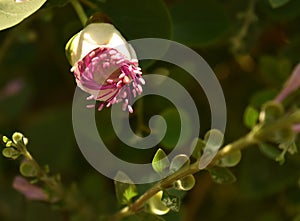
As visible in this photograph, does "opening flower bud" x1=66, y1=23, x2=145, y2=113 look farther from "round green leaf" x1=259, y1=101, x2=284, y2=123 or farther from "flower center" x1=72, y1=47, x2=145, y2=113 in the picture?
"round green leaf" x1=259, y1=101, x2=284, y2=123

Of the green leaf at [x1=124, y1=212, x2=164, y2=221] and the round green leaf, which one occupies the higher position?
the round green leaf

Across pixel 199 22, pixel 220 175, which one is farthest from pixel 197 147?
pixel 199 22

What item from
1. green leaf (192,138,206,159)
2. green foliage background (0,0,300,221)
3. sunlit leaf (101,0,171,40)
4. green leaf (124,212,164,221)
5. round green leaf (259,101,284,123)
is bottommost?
green foliage background (0,0,300,221)

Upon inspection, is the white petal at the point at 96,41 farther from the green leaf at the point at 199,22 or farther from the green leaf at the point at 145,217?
the green leaf at the point at 199,22

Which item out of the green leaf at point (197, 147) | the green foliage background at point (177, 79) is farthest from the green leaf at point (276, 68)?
the green leaf at point (197, 147)

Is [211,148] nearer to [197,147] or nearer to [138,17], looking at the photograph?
[197,147]

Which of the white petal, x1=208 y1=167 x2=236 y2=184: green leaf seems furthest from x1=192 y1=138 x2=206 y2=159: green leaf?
the white petal

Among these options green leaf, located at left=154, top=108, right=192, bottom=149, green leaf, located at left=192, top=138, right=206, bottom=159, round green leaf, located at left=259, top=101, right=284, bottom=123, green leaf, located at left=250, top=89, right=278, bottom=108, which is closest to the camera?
round green leaf, located at left=259, top=101, right=284, bottom=123

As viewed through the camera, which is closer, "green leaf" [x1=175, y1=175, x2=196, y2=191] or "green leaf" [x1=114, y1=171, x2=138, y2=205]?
"green leaf" [x1=175, y1=175, x2=196, y2=191]

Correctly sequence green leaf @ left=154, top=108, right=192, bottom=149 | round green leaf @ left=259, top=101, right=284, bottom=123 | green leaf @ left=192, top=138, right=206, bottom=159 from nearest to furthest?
round green leaf @ left=259, top=101, right=284, bottom=123 < green leaf @ left=192, top=138, right=206, bottom=159 < green leaf @ left=154, top=108, right=192, bottom=149
